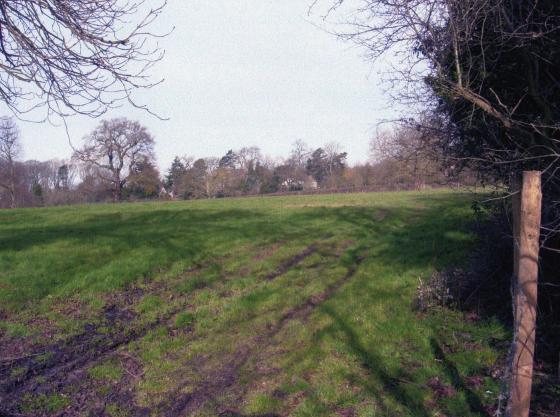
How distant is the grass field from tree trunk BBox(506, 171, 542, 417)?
1.59 m

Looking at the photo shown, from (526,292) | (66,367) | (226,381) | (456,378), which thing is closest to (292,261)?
(226,381)

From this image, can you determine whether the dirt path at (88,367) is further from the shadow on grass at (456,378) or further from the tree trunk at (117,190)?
the tree trunk at (117,190)

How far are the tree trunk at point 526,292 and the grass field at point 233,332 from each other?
159 centimetres

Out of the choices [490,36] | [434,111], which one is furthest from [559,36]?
[434,111]

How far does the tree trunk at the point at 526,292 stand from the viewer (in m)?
3.53

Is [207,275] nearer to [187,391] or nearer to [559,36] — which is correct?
[187,391]

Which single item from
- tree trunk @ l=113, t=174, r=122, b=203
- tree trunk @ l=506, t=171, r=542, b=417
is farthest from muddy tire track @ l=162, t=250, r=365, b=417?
tree trunk @ l=113, t=174, r=122, b=203

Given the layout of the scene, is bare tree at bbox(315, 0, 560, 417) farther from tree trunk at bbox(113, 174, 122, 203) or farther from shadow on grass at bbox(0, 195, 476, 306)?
tree trunk at bbox(113, 174, 122, 203)

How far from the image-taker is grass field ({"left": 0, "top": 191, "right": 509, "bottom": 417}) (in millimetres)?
5762

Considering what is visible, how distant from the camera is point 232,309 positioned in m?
8.92

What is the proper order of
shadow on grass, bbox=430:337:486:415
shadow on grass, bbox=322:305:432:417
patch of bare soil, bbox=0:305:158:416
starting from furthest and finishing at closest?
patch of bare soil, bbox=0:305:158:416 → shadow on grass, bbox=322:305:432:417 → shadow on grass, bbox=430:337:486:415

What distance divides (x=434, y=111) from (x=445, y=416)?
5.40 meters

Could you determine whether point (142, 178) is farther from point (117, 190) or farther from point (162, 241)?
point (162, 241)

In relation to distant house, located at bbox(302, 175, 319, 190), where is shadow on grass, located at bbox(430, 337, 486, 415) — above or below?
below
